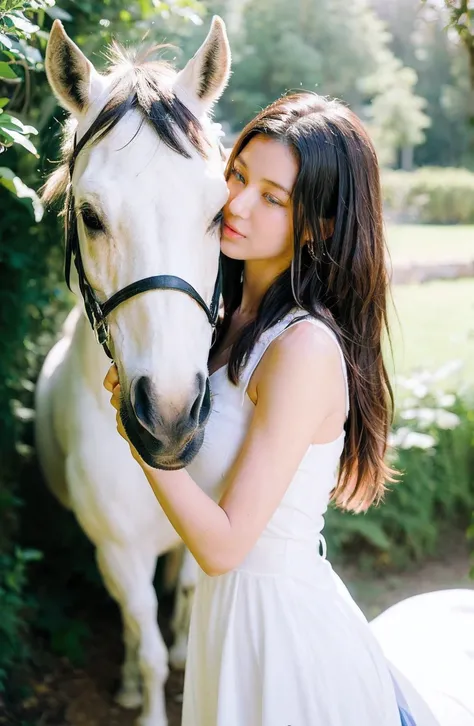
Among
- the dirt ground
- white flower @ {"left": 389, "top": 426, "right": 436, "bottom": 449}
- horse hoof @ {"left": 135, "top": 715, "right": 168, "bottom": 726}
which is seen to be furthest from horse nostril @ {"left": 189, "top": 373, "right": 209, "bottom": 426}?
white flower @ {"left": 389, "top": 426, "right": 436, "bottom": 449}

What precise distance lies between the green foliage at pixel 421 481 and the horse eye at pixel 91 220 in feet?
8.92

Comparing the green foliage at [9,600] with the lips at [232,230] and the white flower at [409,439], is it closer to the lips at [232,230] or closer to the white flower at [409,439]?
the lips at [232,230]

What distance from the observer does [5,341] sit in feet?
8.38

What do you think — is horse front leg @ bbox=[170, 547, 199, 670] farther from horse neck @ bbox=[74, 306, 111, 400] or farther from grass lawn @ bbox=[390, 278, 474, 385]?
grass lawn @ bbox=[390, 278, 474, 385]

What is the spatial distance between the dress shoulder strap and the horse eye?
37 centimetres

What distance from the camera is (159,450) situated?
123 cm

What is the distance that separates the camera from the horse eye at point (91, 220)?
4.47 ft

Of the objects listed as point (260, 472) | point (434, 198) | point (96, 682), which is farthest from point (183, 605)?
point (434, 198)

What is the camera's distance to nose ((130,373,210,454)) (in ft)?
3.97

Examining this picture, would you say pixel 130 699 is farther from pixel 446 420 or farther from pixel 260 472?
pixel 446 420

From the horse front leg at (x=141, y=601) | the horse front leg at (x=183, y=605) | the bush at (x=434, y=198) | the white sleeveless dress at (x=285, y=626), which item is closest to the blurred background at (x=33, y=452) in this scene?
the horse front leg at (x=183, y=605)

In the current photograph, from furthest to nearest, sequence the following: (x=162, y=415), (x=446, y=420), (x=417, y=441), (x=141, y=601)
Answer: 1. (x=446, y=420)
2. (x=417, y=441)
3. (x=141, y=601)
4. (x=162, y=415)

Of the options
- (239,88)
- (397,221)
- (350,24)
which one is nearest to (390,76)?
(350,24)

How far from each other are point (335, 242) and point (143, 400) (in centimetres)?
52
